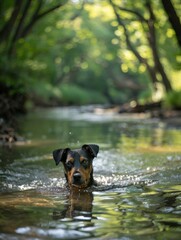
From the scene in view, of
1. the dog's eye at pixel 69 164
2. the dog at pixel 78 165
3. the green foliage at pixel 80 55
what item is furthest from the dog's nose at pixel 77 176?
the green foliage at pixel 80 55

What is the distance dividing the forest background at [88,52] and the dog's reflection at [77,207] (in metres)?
6.49

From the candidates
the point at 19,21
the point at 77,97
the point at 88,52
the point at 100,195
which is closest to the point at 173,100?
the point at 19,21

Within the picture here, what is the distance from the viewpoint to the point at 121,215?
20.1ft

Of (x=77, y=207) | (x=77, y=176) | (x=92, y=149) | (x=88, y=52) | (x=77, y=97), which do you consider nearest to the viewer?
(x=77, y=207)

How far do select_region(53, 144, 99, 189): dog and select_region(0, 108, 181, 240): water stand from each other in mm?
180

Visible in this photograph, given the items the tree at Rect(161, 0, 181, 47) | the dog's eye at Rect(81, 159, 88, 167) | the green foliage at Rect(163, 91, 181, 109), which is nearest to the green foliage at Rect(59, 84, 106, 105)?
the green foliage at Rect(163, 91, 181, 109)

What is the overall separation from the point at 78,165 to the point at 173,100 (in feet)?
62.9

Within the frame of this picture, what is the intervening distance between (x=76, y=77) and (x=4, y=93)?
47.7 meters

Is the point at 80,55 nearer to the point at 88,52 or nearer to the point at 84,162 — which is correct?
the point at 88,52

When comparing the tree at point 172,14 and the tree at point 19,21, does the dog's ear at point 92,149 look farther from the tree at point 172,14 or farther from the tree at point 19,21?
the tree at point 19,21

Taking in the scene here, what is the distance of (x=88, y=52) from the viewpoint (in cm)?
5875

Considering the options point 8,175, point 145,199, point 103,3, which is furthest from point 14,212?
point 103,3

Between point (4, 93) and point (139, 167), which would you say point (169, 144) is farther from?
point (4, 93)

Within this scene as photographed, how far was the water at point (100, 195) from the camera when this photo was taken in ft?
17.7
